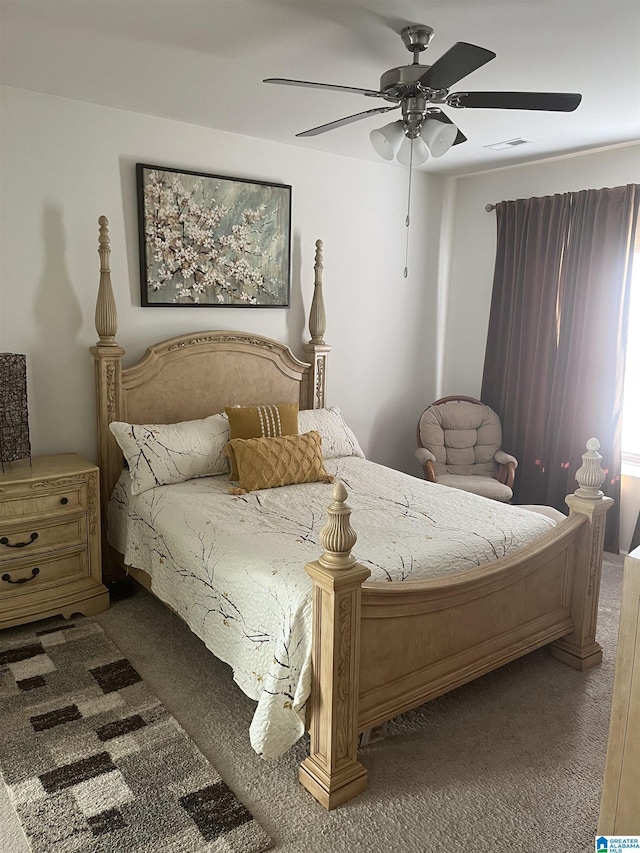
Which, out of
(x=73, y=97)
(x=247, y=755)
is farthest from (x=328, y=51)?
(x=247, y=755)

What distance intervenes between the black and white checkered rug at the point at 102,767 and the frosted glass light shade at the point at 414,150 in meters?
2.38

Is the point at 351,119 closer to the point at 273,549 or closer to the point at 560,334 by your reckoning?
the point at 273,549

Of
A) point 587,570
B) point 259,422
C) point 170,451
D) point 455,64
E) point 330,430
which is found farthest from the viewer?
point 330,430

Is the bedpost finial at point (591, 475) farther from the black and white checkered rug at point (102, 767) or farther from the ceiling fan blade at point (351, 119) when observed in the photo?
the black and white checkered rug at point (102, 767)

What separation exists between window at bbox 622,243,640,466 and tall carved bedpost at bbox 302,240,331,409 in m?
1.91

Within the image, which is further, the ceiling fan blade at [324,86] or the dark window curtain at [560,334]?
the dark window curtain at [560,334]

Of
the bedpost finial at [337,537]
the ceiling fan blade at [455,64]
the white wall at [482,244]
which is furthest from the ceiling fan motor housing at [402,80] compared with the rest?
the white wall at [482,244]

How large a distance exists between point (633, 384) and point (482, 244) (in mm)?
1514

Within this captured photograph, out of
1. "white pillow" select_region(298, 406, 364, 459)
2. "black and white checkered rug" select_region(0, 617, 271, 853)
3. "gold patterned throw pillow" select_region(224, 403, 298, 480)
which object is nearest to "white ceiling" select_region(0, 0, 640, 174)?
"gold patterned throw pillow" select_region(224, 403, 298, 480)

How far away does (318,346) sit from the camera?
4293 mm

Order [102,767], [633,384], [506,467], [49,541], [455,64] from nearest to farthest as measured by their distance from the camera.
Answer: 1. [455,64]
2. [102,767]
3. [49,541]
4. [633,384]
5. [506,467]

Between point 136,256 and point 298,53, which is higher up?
point 298,53

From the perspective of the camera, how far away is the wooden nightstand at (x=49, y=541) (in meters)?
3.00

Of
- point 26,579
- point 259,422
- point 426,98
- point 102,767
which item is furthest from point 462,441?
point 102,767
